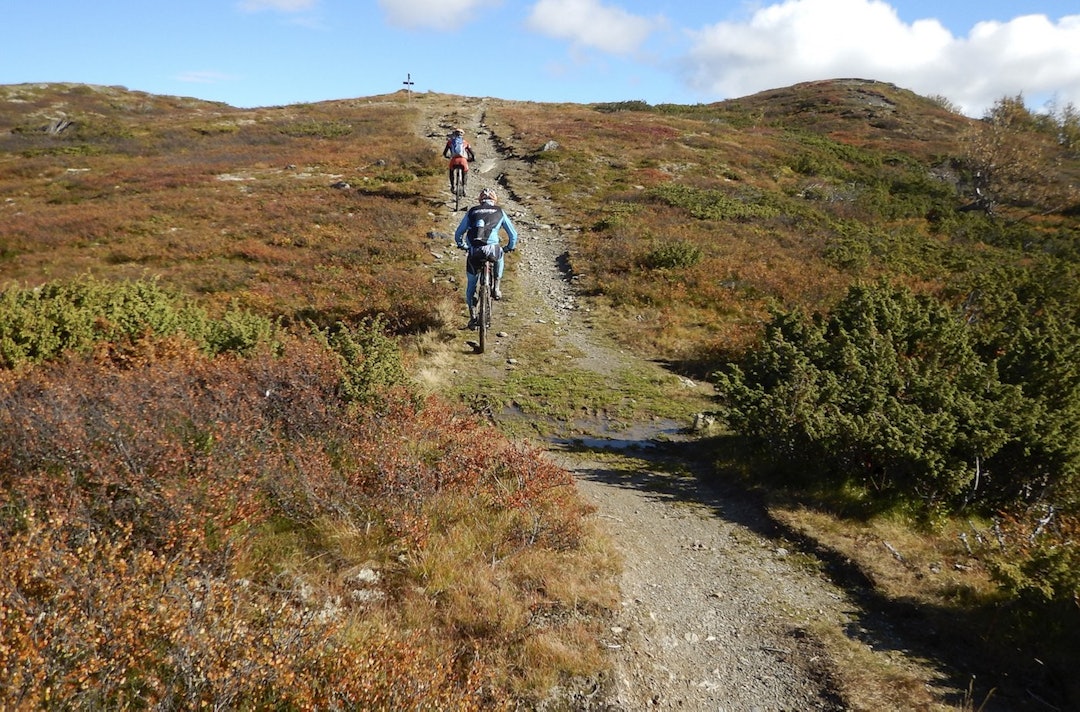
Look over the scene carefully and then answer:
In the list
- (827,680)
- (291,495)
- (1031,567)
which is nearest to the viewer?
(827,680)

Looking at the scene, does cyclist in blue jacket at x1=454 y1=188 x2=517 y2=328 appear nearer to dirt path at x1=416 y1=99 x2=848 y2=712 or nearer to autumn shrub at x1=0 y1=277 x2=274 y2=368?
autumn shrub at x1=0 y1=277 x2=274 y2=368

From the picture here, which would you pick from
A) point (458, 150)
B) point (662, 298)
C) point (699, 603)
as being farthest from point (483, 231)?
point (458, 150)

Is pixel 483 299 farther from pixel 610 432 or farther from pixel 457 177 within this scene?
pixel 457 177

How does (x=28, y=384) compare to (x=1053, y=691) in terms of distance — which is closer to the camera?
(x=1053, y=691)

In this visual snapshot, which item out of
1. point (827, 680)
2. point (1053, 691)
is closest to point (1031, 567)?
point (1053, 691)

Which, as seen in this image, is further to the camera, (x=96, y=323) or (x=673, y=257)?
(x=673, y=257)

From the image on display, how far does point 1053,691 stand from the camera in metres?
4.05

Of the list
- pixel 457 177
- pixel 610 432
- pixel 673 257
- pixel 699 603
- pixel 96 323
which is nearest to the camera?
pixel 699 603

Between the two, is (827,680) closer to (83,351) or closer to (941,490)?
(941,490)

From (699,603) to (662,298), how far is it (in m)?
11.5

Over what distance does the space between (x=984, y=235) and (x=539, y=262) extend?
74.1ft

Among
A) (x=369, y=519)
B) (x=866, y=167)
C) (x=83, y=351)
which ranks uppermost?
(x=866, y=167)

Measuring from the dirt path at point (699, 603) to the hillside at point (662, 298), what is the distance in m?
0.03

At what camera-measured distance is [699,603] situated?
5227 mm
